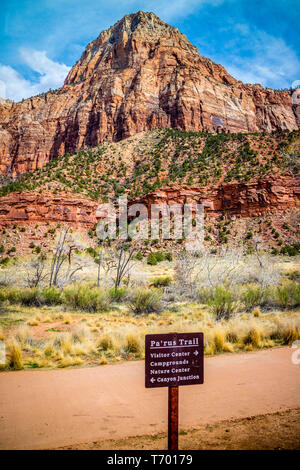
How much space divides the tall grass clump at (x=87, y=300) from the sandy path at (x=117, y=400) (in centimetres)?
689

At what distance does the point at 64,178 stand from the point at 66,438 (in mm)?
45382

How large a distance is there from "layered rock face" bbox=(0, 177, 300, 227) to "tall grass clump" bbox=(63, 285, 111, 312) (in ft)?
97.0

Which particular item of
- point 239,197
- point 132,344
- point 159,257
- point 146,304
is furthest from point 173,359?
point 239,197

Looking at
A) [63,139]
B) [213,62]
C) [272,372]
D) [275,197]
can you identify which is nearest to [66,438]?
[272,372]

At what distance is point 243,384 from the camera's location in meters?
6.21

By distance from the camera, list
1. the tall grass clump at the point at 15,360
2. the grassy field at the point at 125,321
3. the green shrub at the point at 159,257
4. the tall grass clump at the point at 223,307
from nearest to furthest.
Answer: the tall grass clump at the point at 15,360
the grassy field at the point at 125,321
the tall grass clump at the point at 223,307
the green shrub at the point at 159,257

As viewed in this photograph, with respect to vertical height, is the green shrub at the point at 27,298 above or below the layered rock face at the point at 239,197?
below

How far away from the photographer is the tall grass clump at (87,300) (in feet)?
46.7

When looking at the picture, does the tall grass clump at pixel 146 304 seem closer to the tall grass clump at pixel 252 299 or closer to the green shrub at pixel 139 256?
the tall grass clump at pixel 252 299

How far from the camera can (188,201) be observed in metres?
44.3

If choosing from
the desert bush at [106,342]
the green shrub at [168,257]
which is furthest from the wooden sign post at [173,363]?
the green shrub at [168,257]

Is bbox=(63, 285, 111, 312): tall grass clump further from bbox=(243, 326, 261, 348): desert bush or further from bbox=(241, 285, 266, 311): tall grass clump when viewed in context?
bbox=(243, 326, 261, 348): desert bush

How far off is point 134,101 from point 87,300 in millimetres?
63297
